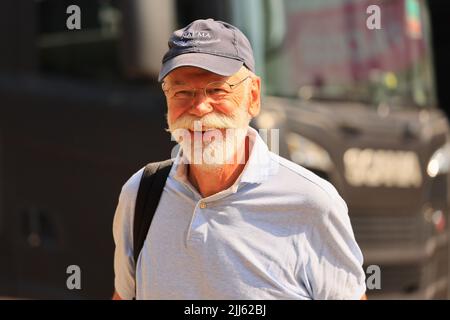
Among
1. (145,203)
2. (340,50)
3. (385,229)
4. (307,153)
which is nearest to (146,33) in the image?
(307,153)

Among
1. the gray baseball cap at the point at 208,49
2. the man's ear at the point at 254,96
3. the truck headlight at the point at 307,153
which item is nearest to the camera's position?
the gray baseball cap at the point at 208,49

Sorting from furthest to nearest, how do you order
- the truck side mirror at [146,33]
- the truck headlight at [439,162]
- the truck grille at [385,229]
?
the truck headlight at [439,162], the truck grille at [385,229], the truck side mirror at [146,33]

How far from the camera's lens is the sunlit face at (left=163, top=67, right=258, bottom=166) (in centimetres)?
174

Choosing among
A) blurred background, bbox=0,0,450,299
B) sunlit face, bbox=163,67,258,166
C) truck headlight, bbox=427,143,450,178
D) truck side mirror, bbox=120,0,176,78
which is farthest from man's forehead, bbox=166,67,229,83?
truck headlight, bbox=427,143,450,178

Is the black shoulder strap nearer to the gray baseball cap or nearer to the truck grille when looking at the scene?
the gray baseball cap

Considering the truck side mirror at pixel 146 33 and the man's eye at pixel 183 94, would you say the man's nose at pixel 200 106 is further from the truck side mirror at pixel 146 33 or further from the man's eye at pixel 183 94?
the truck side mirror at pixel 146 33

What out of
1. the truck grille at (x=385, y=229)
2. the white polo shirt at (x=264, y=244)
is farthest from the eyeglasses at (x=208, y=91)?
the truck grille at (x=385, y=229)

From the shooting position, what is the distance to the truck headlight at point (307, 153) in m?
4.33

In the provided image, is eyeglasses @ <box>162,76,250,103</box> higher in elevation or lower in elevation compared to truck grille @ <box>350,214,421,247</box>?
higher

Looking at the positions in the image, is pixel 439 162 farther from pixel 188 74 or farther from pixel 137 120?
pixel 188 74

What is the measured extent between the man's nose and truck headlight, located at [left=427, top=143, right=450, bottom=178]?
3713 mm

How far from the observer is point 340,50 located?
15.6 ft

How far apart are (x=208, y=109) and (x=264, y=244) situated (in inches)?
10.9

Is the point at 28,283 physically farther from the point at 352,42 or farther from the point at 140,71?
the point at 352,42
